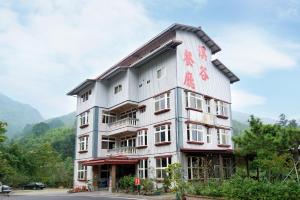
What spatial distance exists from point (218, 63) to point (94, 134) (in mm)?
13162

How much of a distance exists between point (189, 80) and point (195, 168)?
22.1 feet

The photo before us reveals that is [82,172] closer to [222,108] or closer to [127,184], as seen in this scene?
[127,184]

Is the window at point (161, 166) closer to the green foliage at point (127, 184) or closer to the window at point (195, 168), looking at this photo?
the window at point (195, 168)

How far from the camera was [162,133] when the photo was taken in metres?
24.3

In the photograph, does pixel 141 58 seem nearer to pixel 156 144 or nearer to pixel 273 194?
pixel 156 144

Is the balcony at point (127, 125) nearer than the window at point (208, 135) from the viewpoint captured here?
No

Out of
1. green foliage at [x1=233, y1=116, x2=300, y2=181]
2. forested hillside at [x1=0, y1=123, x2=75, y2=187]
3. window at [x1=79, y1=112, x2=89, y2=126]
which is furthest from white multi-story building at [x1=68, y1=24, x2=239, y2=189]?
forested hillside at [x1=0, y1=123, x2=75, y2=187]

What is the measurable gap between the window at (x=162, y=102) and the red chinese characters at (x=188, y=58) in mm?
2984

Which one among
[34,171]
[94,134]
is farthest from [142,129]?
[34,171]

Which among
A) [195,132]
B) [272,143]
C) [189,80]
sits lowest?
[272,143]

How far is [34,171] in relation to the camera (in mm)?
40250

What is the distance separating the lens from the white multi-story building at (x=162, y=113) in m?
23.5

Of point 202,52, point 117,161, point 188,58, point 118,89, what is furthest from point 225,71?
point 117,161

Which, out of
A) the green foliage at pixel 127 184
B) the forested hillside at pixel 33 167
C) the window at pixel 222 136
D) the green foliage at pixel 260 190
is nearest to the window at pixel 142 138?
the green foliage at pixel 127 184
